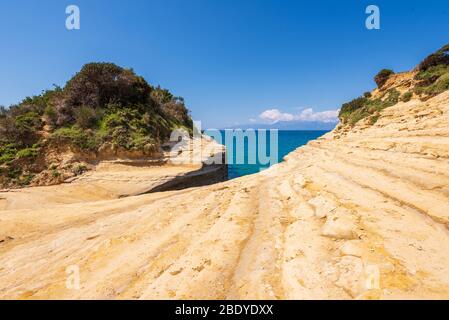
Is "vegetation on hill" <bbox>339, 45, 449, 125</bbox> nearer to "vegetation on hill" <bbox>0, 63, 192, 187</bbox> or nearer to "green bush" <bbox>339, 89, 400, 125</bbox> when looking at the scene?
"green bush" <bbox>339, 89, 400, 125</bbox>

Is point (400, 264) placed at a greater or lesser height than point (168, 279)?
greater

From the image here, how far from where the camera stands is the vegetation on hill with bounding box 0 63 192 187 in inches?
698

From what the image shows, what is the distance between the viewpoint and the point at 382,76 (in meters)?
23.6

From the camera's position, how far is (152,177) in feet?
57.4

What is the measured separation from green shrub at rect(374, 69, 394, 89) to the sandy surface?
706 inches

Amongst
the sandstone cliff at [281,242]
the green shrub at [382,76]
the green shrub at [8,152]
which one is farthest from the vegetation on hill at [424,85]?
the green shrub at [8,152]

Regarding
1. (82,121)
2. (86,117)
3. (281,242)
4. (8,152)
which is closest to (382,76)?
(281,242)

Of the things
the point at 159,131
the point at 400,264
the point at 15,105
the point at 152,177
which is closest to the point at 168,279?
the point at 400,264

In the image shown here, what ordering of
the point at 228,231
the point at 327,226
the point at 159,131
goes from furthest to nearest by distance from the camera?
the point at 159,131, the point at 228,231, the point at 327,226

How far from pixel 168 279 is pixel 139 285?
497mm

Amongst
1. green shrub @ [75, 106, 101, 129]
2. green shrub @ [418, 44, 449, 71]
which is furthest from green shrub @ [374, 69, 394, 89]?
green shrub @ [75, 106, 101, 129]

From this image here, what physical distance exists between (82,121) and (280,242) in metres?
21.3

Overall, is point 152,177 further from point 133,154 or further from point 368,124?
point 368,124

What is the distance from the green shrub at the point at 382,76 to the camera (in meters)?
23.3
